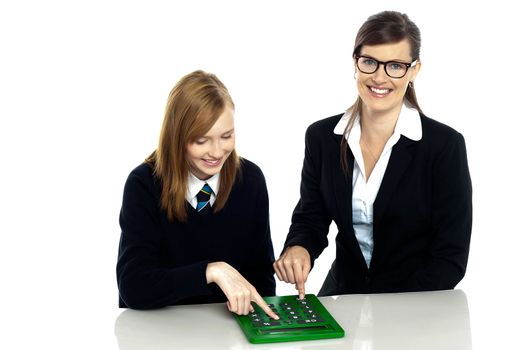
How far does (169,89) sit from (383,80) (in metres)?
1.82

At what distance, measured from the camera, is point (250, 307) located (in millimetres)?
1917

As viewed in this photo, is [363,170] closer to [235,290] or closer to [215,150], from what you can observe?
[215,150]

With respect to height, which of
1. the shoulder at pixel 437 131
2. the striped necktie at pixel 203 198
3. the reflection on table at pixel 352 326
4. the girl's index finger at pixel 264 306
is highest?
the shoulder at pixel 437 131

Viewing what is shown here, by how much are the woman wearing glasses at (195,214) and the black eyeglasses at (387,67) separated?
41cm

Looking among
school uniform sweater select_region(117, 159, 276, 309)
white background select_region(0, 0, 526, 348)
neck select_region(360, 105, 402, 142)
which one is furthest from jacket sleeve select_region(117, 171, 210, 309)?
white background select_region(0, 0, 526, 348)

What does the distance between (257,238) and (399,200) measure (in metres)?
0.43

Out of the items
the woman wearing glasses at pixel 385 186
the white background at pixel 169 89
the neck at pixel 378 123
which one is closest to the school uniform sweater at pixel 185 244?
the woman wearing glasses at pixel 385 186

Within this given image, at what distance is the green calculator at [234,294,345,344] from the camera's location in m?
1.81

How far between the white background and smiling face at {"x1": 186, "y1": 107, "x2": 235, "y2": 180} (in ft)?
5.53

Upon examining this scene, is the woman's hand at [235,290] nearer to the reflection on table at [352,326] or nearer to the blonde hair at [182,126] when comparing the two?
the reflection on table at [352,326]

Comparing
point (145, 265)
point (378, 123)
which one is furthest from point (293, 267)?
point (378, 123)

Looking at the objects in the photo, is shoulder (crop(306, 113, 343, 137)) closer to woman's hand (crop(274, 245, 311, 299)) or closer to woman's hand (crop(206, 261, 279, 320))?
woman's hand (crop(274, 245, 311, 299))

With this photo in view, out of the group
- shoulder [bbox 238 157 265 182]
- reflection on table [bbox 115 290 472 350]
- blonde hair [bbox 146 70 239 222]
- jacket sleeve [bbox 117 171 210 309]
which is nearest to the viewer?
reflection on table [bbox 115 290 472 350]

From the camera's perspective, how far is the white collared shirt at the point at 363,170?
7.64 feet
